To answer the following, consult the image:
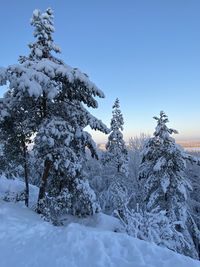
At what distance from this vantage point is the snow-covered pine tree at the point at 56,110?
1356cm

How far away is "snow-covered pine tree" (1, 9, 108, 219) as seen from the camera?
1356 centimetres

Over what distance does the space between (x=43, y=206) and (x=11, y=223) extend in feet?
11.4

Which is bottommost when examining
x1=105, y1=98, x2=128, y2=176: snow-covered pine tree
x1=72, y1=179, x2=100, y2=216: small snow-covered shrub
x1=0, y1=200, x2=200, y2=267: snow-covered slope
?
x1=0, y1=200, x2=200, y2=267: snow-covered slope

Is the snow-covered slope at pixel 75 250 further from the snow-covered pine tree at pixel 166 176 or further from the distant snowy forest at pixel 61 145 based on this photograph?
the snow-covered pine tree at pixel 166 176

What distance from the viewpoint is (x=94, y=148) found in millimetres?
Result: 16375

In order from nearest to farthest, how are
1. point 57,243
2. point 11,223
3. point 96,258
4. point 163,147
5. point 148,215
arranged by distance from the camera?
point 96,258
point 57,243
point 11,223
point 148,215
point 163,147

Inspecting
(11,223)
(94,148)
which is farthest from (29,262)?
(94,148)

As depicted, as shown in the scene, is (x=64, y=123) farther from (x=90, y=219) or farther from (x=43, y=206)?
(x=90, y=219)

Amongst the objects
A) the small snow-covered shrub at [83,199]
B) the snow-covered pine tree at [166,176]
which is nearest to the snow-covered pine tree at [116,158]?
the snow-covered pine tree at [166,176]

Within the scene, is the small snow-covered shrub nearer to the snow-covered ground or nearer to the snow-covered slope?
the snow-covered ground

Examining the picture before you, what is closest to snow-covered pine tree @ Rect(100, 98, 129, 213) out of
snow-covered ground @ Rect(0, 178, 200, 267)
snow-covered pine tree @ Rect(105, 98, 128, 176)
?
snow-covered pine tree @ Rect(105, 98, 128, 176)

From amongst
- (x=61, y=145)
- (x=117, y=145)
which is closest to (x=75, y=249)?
(x=61, y=145)

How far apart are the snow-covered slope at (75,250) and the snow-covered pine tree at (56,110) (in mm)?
4564

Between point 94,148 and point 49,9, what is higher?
point 49,9
